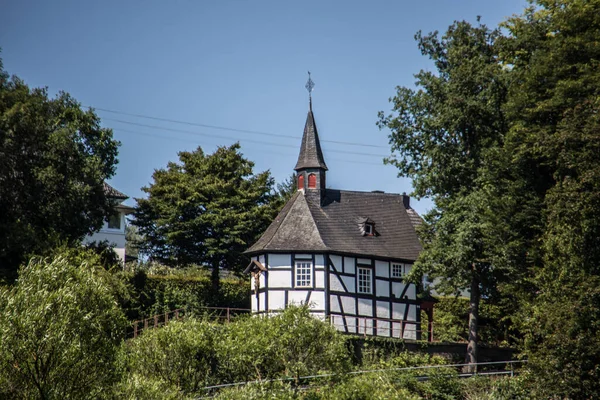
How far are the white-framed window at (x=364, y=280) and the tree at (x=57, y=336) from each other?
56.7ft

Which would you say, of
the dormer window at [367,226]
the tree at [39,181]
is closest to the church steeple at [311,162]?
the dormer window at [367,226]

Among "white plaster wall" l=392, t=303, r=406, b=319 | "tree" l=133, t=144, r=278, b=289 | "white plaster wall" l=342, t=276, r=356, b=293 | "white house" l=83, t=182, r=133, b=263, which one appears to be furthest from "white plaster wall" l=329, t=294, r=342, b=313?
"white house" l=83, t=182, r=133, b=263

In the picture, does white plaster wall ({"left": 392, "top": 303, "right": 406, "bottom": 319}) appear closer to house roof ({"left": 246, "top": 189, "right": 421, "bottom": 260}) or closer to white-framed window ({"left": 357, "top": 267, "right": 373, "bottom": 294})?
white-framed window ({"left": 357, "top": 267, "right": 373, "bottom": 294})

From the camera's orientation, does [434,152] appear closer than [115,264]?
Yes

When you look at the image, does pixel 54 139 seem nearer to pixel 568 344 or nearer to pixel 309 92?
pixel 309 92

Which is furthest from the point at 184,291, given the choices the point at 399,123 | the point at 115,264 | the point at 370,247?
the point at 399,123

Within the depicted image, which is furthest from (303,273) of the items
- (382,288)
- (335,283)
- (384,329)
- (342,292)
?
(384,329)

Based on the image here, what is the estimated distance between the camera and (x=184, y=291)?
4131 cm

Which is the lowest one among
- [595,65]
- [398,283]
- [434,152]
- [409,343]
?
[409,343]

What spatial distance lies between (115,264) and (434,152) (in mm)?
14164

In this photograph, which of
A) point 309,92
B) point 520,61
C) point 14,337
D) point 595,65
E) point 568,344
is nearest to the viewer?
point 14,337

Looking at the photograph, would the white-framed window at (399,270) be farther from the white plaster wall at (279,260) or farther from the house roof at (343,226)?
the white plaster wall at (279,260)

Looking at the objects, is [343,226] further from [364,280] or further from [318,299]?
[318,299]

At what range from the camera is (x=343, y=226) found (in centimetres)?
4025
